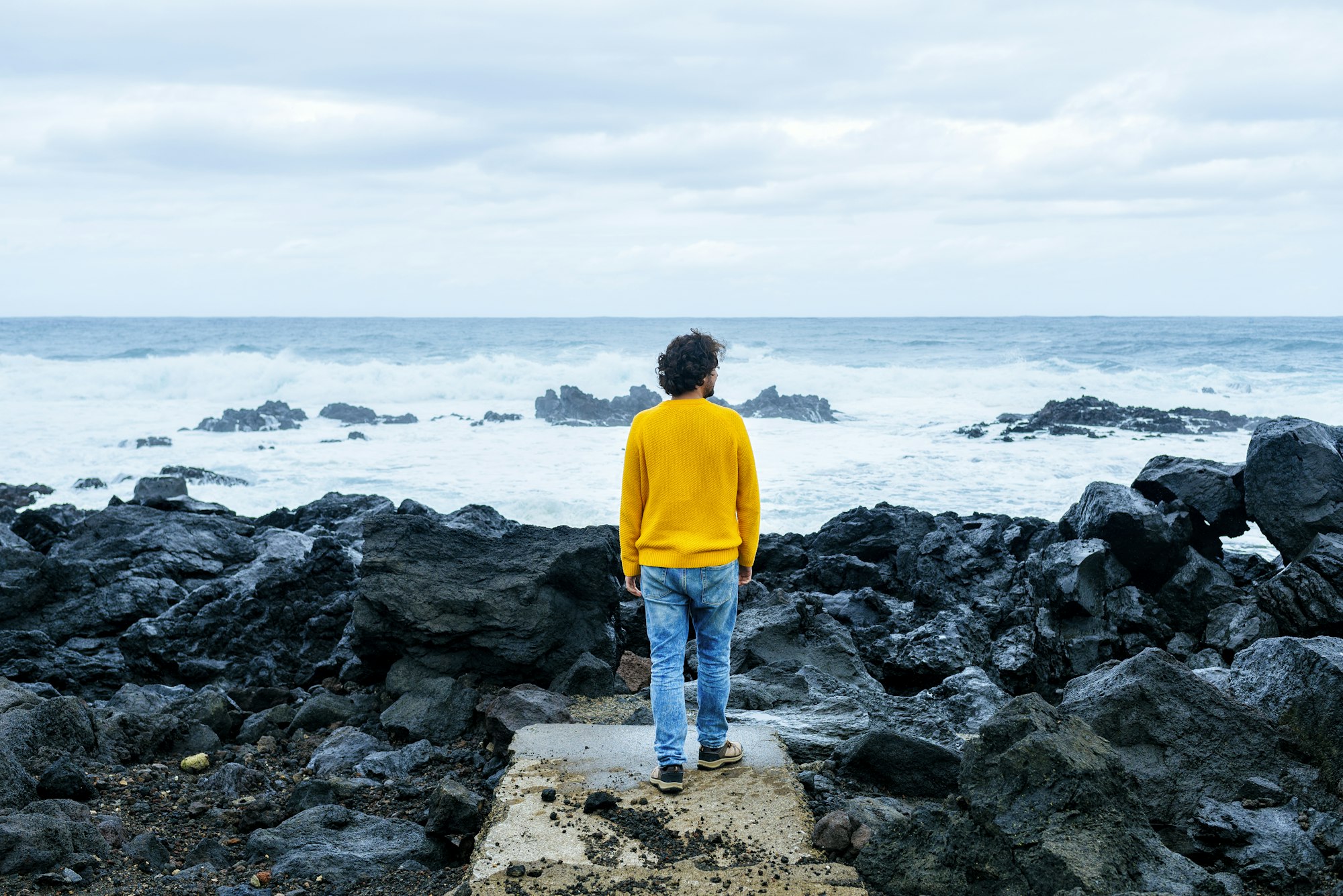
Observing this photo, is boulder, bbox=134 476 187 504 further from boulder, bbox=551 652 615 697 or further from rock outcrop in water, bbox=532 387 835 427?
rock outcrop in water, bbox=532 387 835 427

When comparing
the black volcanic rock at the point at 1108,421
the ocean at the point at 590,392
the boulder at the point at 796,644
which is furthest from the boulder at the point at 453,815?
the black volcanic rock at the point at 1108,421

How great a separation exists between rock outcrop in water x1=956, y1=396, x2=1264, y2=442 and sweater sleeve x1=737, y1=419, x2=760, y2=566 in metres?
19.7

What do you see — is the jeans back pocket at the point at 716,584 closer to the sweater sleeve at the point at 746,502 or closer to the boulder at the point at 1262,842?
the sweater sleeve at the point at 746,502

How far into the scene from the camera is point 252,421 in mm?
26969

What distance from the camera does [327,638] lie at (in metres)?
7.25

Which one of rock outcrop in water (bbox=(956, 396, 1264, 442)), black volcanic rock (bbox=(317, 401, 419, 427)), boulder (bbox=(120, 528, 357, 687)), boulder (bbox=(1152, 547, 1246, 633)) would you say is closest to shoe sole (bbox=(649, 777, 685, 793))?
boulder (bbox=(120, 528, 357, 687))

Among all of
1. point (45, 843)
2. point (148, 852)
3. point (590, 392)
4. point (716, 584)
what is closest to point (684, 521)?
point (716, 584)

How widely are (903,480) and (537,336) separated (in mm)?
51143

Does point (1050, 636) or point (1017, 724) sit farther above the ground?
point (1017, 724)

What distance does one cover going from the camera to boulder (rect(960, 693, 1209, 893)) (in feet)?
10.4

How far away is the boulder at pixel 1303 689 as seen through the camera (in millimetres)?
4141

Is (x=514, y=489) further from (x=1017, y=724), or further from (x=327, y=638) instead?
(x=1017, y=724)

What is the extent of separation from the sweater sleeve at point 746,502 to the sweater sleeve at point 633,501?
39cm

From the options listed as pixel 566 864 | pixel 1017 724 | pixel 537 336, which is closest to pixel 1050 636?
pixel 1017 724
